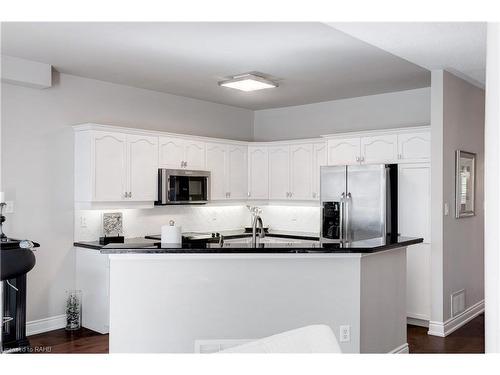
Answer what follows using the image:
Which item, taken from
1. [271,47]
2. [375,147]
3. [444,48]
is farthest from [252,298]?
[375,147]

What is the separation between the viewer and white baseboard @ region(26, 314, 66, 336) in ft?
16.0

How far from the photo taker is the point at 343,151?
233 inches

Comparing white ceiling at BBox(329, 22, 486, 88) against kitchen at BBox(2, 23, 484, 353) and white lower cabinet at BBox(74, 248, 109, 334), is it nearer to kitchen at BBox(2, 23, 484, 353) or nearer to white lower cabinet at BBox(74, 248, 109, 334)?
kitchen at BBox(2, 23, 484, 353)

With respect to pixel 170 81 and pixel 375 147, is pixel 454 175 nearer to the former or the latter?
pixel 375 147

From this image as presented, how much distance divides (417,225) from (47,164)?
12.7 ft

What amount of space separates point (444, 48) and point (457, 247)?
214 centimetres

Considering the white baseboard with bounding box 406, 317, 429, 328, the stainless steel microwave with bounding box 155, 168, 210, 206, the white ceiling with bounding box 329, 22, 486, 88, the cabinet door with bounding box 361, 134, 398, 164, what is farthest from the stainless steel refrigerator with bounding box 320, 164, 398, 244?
the stainless steel microwave with bounding box 155, 168, 210, 206

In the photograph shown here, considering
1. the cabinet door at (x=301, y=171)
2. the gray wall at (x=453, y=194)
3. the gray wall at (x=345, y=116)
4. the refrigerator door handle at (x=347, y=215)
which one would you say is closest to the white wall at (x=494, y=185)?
the gray wall at (x=453, y=194)

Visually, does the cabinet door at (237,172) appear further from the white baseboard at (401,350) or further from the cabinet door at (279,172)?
the white baseboard at (401,350)

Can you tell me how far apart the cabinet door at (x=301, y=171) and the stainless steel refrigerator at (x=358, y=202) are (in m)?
0.64

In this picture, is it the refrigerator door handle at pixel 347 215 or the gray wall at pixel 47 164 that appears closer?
the gray wall at pixel 47 164

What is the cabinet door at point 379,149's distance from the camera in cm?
546

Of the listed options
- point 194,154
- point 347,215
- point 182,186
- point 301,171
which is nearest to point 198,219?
point 182,186

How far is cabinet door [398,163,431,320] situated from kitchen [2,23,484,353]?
0.05 ft
